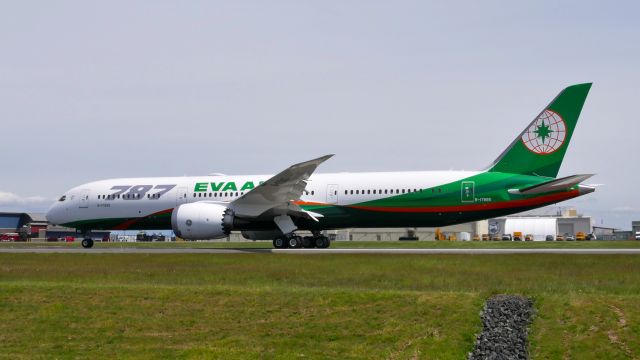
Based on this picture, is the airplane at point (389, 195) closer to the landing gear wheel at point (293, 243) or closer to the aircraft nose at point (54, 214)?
the landing gear wheel at point (293, 243)

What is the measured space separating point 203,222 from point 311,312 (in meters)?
18.6

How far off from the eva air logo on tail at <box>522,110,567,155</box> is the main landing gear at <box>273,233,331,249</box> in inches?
440

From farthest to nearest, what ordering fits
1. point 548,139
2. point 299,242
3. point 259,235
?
point 259,235 < point 299,242 < point 548,139

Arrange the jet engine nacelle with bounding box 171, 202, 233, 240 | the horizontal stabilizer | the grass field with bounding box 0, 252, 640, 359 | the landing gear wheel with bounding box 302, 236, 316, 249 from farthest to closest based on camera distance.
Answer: the landing gear wheel with bounding box 302, 236, 316, 249
the jet engine nacelle with bounding box 171, 202, 233, 240
the horizontal stabilizer
the grass field with bounding box 0, 252, 640, 359

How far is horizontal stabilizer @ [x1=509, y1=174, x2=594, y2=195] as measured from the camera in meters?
31.9

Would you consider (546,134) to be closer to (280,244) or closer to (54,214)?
(280,244)

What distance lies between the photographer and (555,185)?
3281 centimetres

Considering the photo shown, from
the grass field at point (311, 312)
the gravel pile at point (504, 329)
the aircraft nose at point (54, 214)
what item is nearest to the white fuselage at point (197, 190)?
the aircraft nose at point (54, 214)

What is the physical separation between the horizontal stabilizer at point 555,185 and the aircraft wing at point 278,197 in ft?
31.3

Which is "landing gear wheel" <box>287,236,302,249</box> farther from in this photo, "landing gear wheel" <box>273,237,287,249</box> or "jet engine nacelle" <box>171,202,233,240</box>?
"jet engine nacelle" <box>171,202,233,240</box>

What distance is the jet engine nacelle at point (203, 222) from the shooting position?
34.7 meters

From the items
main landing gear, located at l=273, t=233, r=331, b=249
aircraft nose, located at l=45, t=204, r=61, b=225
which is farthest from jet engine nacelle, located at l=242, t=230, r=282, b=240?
aircraft nose, located at l=45, t=204, r=61, b=225

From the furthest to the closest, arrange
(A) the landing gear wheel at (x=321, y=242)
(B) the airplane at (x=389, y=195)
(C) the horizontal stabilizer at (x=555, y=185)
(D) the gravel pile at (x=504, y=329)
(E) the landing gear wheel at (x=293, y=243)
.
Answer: (A) the landing gear wheel at (x=321, y=242) < (E) the landing gear wheel at (x=293, y=243) < (B) the airplane at (x=389, y=195) < (C) the horizontal stabilizer at (x=555, y=185) < (D) the gravel pile at (x=504, y=329)

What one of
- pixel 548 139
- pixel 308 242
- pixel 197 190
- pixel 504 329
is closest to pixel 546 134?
pixel 548 139
